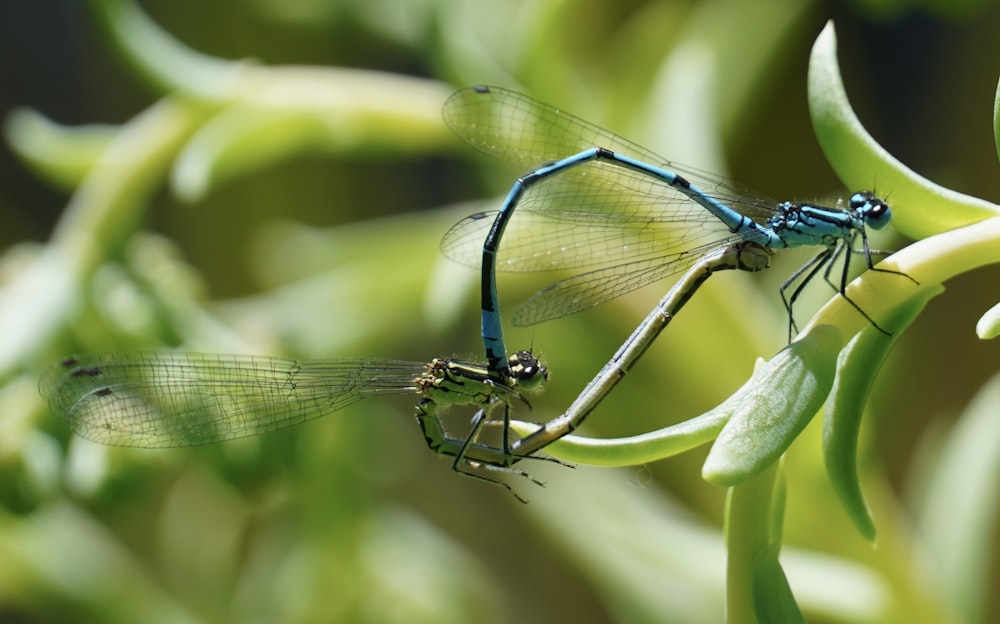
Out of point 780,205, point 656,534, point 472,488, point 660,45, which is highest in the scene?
point 660,45

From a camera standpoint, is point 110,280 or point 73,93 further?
point 73,93

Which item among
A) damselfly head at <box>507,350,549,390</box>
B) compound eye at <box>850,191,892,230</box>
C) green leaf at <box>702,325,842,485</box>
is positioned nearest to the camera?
green leaf at <box>702,325,842,485</box>

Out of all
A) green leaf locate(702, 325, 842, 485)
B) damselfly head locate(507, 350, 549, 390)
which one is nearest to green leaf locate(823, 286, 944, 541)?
green leaf locate(702, 325, 842, 485)

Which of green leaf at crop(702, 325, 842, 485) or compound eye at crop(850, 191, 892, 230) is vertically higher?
compound eye at crop(850, 191, 892, 230)

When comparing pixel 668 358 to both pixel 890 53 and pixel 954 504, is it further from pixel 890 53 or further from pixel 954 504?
pixel 890 53

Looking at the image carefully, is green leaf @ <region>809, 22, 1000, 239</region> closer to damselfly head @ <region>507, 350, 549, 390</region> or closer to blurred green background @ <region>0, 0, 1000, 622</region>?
blurred green background @ <region>0, 0, 1000, 622</region>

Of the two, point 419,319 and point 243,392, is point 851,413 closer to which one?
point 243,392

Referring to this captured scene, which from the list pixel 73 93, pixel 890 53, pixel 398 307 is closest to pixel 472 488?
pixel 398 307
